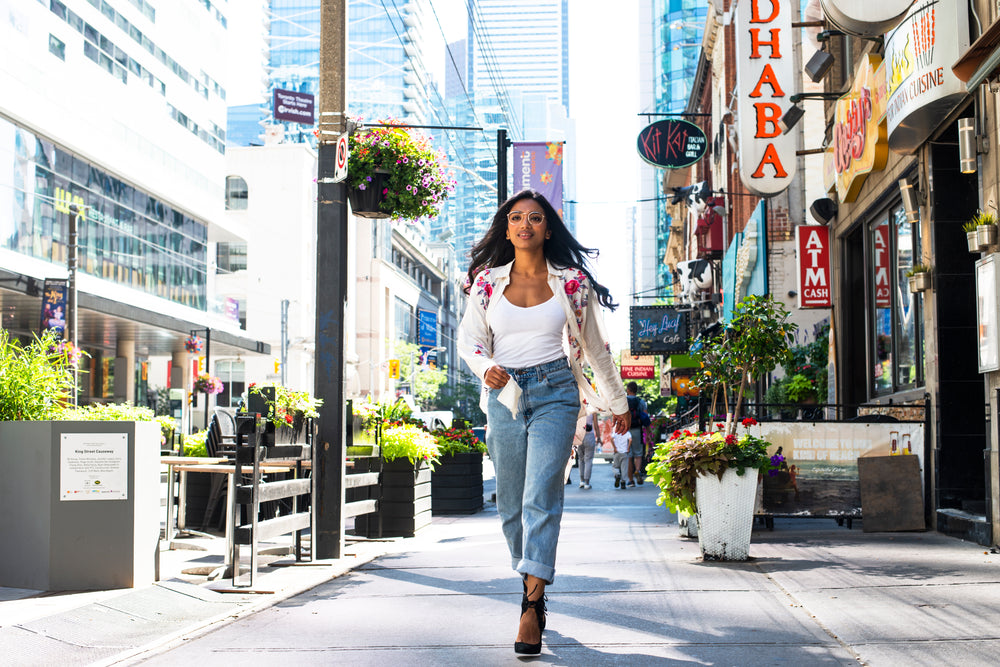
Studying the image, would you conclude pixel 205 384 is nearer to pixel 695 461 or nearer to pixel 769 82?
pixel 769 82

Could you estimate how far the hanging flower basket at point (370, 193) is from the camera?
854cm

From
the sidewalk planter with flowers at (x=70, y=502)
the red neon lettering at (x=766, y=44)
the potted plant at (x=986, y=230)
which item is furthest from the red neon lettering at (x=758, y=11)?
the sidewalk planter with flowers at (x=70, y=502)

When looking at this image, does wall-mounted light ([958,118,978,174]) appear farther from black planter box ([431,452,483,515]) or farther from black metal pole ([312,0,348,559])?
black planter box ([431,452,483,515])

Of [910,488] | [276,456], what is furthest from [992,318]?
[276,456]

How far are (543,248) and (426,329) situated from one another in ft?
349

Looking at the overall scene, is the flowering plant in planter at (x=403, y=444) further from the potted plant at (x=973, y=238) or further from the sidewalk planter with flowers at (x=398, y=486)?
the potted plant at (x=973, y=238)

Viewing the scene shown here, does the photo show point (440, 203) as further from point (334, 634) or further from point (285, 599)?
point (334, 634)

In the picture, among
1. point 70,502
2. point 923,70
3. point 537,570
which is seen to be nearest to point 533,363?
point 537,570

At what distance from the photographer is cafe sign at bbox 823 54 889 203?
11.7 meters

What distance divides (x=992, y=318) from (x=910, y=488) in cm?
209

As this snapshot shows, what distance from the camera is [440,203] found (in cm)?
884

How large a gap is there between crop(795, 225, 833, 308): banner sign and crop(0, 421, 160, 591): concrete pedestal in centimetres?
1114

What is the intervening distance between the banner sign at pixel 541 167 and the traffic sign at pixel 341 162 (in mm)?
11232

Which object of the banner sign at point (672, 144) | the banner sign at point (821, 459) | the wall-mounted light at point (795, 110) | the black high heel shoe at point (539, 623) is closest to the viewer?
the black high heel shoe at point (539, 623)
